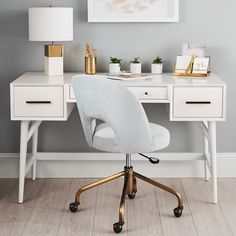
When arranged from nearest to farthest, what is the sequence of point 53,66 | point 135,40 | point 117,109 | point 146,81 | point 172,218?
point 117,109 < point 172,218 < point 146,81 < point 53,66 < point 135,40

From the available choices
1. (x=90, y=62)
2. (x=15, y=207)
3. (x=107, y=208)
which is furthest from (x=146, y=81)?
(x=15, y=207)

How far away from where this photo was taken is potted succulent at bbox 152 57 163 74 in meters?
4.17

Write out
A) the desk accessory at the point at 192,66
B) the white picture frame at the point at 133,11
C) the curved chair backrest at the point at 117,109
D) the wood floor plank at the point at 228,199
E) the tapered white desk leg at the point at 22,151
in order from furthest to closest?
1. the white picture frame at the point at 133,11
2. the desk accessory at the point at 192,66
3. the tapered white desk leg at the point at 22,151
4. the wood floor plank at the point at 228,199
5. the curved chair backrest at the point at 117,109

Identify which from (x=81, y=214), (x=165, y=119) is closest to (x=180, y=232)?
(x=81, y=214)

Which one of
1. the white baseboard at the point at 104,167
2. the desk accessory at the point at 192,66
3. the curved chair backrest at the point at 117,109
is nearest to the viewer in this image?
the curved chair backrest at the point at 117,109

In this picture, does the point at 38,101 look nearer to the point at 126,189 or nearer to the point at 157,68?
the point at 126,189

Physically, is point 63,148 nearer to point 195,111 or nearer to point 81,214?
point 81,214

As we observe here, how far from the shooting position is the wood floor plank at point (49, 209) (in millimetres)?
3473

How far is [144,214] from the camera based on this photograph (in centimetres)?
370

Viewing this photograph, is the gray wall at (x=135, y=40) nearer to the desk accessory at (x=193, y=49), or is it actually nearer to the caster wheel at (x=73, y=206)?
the desk accessory at (x=193, y=49)

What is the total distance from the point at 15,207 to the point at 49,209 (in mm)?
215

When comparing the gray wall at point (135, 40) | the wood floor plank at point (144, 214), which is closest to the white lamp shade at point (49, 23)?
the gray wall at point (135, 40)

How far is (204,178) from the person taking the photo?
4383 mm

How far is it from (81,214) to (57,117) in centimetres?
60
